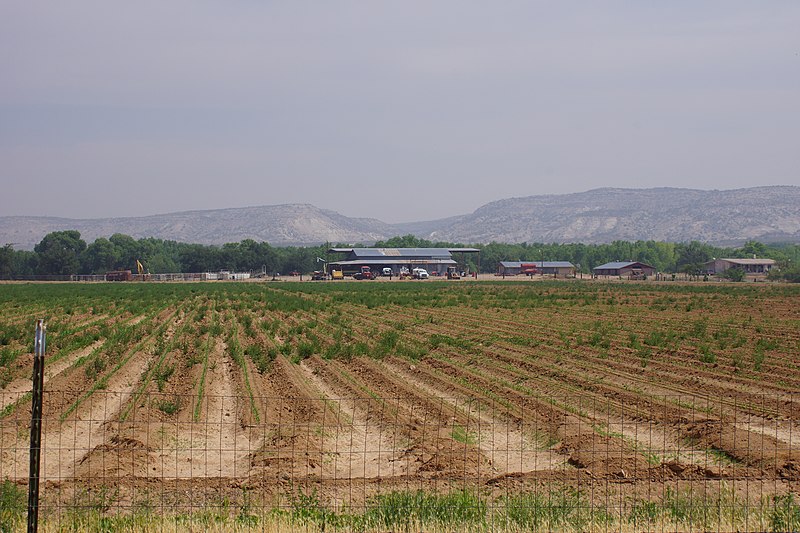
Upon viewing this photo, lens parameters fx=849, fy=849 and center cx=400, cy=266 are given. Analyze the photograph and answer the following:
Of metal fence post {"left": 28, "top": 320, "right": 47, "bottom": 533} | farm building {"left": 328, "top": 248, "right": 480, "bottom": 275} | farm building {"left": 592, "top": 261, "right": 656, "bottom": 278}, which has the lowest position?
metal fence post {"left": 28, "top": 320, "right": 47, "bottom": 533}

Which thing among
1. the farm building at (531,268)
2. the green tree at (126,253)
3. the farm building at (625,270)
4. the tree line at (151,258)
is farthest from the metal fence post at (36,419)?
the green tree at (126,253)

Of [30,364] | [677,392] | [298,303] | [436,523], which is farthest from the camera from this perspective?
[298,303]

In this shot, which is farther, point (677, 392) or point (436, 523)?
point (677, 392)

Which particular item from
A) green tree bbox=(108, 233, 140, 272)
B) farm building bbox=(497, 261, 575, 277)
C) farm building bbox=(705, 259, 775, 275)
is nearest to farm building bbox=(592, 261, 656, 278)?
farm building bbox=(497, 261, 575, 277)

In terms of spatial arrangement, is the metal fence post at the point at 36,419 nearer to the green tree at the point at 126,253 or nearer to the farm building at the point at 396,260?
the farm building at the point at 396,260

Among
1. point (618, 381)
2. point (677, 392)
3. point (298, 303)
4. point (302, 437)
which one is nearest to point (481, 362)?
point (618, 381)

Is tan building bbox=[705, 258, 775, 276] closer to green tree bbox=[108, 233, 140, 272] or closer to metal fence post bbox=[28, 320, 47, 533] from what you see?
green tree bbox=[108, 233, 140, 272]

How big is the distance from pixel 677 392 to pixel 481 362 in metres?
6.04

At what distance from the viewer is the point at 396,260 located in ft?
465

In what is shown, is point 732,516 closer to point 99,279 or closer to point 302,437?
point 302,437

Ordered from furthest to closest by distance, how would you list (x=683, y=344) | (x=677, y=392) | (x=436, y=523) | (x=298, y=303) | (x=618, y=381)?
(x=298, y=303) < (x=683, y=344) < (x=618, y=381) < (x=677, y=392) < (x=436, y=523)

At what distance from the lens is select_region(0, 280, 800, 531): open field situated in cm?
896

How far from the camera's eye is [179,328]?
33344 millimetres

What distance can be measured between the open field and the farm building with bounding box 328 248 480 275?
109 metres
